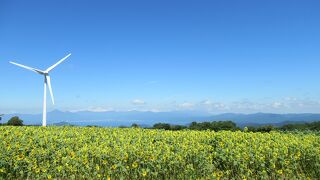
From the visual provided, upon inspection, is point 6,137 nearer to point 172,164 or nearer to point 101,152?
point 101,152

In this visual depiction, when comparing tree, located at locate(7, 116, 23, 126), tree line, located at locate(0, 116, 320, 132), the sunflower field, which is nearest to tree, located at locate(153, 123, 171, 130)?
tree line, located at locate(0, 116, 320, 132)

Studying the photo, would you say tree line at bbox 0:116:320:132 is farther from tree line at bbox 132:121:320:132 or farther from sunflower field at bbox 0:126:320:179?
sunflower field at bbox 0:126:320:179

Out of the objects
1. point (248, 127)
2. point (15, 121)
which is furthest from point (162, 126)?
point (15, 121)

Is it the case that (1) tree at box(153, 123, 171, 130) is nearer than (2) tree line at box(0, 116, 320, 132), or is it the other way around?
(2) tree line at box(0, 116, 320, 132)

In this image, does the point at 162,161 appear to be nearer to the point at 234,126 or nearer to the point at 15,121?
the point at 234,126

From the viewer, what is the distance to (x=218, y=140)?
1436 centimetres

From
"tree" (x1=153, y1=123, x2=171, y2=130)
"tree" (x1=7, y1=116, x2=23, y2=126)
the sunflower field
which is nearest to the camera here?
the sunflower field

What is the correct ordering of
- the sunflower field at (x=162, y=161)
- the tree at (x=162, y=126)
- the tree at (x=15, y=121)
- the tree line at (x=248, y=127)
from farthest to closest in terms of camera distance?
1. the tree at (x=15, y=121)
2. the tree at (x=162, y=126)
3. the tree line at (x=248, y=127)
4. the sunflower field at (x=162, y=161)

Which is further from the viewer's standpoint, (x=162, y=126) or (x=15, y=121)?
(x=15, y=121)

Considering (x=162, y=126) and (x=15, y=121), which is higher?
(x=15, y=121)

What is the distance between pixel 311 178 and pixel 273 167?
1.76 meters

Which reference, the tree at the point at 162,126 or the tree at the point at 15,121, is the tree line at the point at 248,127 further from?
the tree at the point at 15,121

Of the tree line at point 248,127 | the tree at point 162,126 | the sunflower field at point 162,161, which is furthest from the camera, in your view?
the tree at point 162,126

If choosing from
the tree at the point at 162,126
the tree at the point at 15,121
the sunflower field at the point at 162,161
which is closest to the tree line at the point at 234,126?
the tree at the point at 162,126
